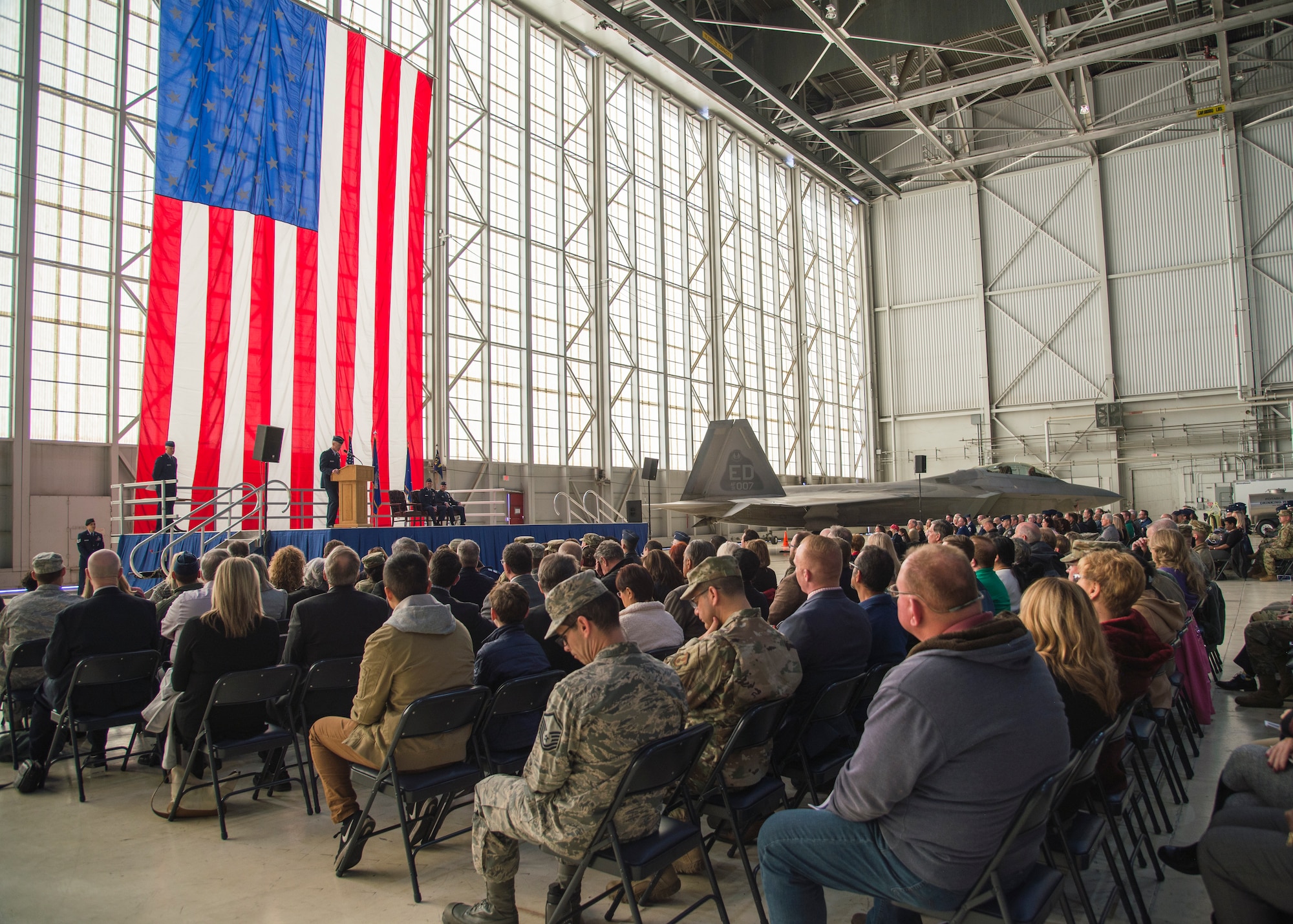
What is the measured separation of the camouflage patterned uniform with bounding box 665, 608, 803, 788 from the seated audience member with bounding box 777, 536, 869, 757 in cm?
42

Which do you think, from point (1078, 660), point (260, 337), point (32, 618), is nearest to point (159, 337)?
point (260, 337)

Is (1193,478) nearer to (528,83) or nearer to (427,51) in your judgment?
(528,83)

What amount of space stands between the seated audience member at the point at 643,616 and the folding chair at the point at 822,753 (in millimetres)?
816

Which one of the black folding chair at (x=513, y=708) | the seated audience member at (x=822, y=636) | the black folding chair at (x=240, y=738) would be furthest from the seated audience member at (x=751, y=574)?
the black folding chair at (x=240, y=738)

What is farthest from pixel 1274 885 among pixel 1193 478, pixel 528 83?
pixel 1193 478

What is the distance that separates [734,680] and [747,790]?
0.49m

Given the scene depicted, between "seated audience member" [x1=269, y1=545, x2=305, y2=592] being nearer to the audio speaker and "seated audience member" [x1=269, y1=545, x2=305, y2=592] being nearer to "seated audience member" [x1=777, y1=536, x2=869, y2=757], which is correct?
"seated audience member" [x1=777, y1=536, x2=869, y2=757]

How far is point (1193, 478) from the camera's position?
94.9 feet

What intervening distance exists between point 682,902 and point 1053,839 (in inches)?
55.6

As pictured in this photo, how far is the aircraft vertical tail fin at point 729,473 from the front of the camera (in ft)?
54.4

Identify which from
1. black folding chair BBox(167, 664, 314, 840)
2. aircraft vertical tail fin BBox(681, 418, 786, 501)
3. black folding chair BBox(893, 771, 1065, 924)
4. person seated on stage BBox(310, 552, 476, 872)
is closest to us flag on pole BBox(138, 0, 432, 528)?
aircraft vertical tail fin BBox(681, 418, 786, 501)

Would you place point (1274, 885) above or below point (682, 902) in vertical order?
above

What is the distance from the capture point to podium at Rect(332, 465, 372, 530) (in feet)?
40.9

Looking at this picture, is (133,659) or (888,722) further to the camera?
(133,659)
